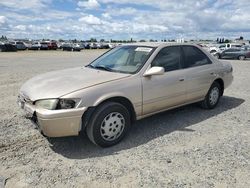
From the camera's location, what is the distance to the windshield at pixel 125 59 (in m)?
4.40

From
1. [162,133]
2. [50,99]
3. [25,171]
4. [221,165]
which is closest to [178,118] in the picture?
[162,133]

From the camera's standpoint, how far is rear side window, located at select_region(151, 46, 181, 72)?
4568 mm

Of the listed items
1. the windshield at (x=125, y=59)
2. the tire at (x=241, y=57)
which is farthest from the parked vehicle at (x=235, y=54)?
the windshield at (x=125, y=59)

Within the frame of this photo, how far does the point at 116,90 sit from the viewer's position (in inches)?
152

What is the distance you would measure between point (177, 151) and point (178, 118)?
1584 millimetres

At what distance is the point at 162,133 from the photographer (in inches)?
179

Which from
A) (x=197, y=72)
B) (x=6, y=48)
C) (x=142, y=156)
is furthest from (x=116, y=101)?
(x=6, y=48)

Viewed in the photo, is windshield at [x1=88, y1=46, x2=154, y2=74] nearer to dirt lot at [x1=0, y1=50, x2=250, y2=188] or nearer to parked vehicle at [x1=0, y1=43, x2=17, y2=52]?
dirt lot at [x1=0, y1=50, x2=250, y2=188]

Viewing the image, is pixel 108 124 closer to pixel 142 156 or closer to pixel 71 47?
pixel 142 156

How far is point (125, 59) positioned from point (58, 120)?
6.14 ft

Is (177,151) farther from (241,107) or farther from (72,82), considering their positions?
(241,107)

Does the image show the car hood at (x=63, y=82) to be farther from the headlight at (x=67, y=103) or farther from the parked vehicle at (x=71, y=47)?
the parked vehicle at (x=71, y=47)

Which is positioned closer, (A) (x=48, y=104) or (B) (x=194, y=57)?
(A) (x=48, y=104)

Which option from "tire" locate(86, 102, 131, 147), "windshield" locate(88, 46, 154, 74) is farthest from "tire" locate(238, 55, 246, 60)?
"tire" locate(86, 102, 131, 147)
